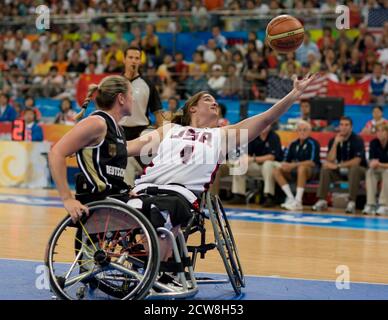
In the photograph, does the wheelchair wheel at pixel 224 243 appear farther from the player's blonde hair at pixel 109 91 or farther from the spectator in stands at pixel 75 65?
the spectator in stands at pixel 75 65

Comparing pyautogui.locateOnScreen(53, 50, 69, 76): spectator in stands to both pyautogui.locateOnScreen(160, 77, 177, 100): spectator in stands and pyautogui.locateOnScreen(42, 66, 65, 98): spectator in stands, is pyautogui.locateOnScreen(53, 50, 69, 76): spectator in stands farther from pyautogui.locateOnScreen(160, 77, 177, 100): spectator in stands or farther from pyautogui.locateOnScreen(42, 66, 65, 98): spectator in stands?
pyautogui.locateOnScreen(160, 77, 177, 100): spectator in stands

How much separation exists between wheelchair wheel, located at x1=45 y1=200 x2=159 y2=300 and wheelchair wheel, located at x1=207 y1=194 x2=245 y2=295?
32.3 inches

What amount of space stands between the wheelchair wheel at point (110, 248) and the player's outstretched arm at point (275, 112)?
1291 millimetres

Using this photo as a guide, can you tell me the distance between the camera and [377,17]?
58.9 ft

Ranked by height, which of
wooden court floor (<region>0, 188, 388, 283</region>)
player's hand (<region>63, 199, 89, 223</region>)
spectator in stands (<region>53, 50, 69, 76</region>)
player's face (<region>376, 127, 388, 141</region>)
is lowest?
→ wooden court floor (<region>0, 188, 388, 283</region>)

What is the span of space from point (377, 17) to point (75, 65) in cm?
689

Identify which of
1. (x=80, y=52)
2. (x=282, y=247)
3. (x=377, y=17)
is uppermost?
(x=377, y=17)

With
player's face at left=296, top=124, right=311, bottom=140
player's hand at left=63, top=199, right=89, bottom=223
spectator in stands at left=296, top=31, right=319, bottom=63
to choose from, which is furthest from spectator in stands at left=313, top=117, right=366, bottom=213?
player's hand at left=63, top=199, right=89, bottom=223

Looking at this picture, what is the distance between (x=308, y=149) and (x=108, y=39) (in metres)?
8.51

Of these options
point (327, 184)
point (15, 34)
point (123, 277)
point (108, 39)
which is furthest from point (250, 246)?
point (15, 34)

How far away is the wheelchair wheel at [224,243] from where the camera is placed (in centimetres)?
636

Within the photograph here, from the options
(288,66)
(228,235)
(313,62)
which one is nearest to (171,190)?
(228,235)

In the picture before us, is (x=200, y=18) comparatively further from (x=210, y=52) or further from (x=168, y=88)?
(x=168, y=88)

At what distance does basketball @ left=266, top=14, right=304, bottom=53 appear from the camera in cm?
697
